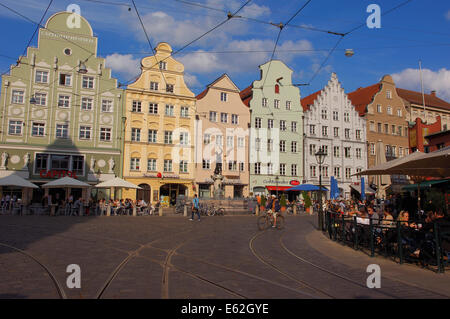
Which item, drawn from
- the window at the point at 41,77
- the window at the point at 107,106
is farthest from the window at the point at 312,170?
the window at the point at 41,77

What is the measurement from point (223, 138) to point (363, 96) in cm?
Answer: 2390

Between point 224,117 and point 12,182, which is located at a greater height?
point 224,117

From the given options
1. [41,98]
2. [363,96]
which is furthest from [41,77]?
[363,96]

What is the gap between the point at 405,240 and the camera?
8.95m

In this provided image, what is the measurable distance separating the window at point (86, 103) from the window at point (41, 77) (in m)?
3.68

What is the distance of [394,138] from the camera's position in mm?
48938

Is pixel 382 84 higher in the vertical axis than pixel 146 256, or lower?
higher

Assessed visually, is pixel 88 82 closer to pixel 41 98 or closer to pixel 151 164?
pixel 41 98

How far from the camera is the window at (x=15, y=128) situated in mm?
32156

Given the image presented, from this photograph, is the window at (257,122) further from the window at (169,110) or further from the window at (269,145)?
the window at (169,110)

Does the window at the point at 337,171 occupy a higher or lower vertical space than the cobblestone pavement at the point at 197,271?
higher
